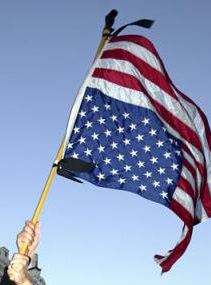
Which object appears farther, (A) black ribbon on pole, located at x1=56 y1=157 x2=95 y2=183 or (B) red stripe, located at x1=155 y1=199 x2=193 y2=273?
(B) red stripe, located at x1=155 y1=199 x2=193 y2=273

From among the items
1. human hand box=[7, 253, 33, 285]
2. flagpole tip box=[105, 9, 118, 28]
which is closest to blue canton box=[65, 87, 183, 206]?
flagpole tip box=[105, 9, 118, 28]

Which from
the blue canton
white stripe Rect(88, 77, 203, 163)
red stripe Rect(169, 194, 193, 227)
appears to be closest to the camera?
the blue canton

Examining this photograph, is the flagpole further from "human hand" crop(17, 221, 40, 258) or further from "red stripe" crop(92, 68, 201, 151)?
"red stripe" crop(92, 68, 201, 151)

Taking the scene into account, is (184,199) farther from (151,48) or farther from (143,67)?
(151,48)

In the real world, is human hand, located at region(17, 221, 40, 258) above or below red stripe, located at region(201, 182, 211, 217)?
below

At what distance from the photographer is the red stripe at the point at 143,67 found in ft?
30.0

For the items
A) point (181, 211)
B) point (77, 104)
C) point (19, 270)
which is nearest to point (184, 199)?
point (181, 211)

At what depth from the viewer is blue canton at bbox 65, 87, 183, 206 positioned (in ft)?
26.9

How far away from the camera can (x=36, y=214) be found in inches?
238

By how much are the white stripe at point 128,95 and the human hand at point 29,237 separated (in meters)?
3.70

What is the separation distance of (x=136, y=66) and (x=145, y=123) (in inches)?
49.8

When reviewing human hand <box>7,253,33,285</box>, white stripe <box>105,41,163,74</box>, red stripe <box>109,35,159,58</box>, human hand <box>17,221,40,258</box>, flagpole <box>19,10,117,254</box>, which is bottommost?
human hand <box>7,253,33,285</box>

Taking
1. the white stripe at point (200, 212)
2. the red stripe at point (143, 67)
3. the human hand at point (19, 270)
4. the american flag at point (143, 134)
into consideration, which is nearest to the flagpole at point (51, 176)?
the human hand at point (19, 270)

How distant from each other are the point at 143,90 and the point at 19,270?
16.8ft
